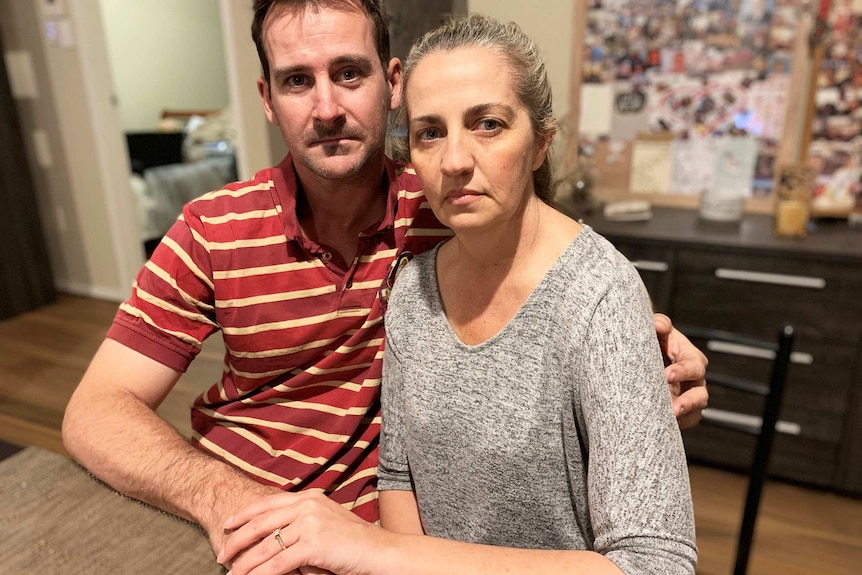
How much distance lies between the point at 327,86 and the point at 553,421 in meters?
0.68

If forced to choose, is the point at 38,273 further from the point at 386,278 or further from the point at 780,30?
the point at 780,30

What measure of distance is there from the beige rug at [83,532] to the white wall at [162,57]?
17.0ft

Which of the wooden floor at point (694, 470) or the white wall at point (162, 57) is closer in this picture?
the wooden floor at point (694, 470)

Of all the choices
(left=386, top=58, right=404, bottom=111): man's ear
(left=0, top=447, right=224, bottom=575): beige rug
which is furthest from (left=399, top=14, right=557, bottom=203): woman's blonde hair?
(left=0, top=447, right=224, bottom=575): beige rug

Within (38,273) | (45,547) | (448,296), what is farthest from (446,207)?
(38,273)

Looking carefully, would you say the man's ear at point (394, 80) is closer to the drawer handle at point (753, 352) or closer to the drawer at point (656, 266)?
the drawer at point (656, 266)

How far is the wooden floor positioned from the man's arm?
1171mm

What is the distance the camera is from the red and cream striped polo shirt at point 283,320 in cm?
113

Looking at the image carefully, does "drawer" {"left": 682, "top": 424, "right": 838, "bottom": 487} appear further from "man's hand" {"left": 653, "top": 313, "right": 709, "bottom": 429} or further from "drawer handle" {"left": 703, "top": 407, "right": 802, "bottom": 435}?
"man's hand" {"left": 653, "top": 313, "right": 709, "bottom": 429}

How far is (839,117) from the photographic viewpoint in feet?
7.07

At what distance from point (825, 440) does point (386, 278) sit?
5.52ft

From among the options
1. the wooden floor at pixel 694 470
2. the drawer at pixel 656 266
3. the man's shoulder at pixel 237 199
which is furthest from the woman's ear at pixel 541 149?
the wooden floor at pixel 694 470

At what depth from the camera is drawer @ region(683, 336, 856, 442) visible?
76.5 inches

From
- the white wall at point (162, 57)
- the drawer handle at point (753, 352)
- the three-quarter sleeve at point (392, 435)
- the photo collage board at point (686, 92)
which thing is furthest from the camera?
the white wall at point (162, 57)
